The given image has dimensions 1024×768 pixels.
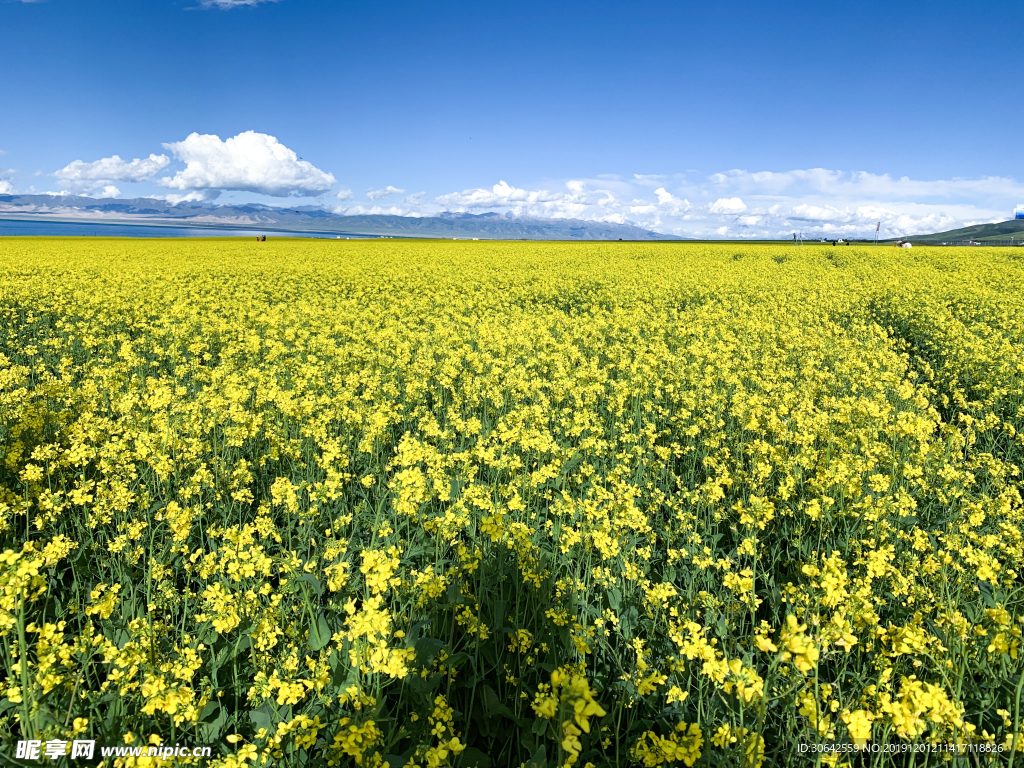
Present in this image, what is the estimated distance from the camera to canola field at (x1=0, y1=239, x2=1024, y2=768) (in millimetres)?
2600

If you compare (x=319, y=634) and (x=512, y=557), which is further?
(x=512, y=557)

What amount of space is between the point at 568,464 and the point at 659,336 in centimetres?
693

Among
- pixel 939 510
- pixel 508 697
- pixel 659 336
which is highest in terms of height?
pixel 659 336

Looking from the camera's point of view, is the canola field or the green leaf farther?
the green leaf

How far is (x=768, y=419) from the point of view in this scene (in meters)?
6.83

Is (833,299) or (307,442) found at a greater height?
(833,299)

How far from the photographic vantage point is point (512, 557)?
13.0ft

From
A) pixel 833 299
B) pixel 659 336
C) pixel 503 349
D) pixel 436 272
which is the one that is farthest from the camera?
pixel 436 272

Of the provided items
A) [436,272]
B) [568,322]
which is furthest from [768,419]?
[436,272]

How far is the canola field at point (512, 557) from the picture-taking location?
2600mm

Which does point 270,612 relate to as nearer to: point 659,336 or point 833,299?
point 659,336

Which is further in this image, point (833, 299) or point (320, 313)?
point (833, 299)

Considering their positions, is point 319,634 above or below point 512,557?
below

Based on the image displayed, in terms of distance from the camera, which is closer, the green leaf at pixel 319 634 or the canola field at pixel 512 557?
the canola field at pixel 512 557
